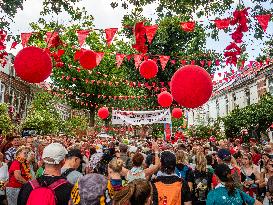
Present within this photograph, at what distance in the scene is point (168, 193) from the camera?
445cm

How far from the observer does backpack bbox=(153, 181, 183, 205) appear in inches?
174

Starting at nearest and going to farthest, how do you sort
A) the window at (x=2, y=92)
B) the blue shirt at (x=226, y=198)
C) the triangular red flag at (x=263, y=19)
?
1. the blue shirt at (x=226, y=198)
2. the triangular red flag at (x=263, y=19)
3. the window at (x=2, y=92)

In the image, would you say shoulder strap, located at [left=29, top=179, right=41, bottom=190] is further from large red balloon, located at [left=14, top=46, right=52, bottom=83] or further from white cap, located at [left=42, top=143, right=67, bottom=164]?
large red balloon, located at [left=14, top=46, right=52, bottom=83]

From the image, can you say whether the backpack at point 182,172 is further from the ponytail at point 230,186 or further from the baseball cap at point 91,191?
the baseball cap at point 91,191

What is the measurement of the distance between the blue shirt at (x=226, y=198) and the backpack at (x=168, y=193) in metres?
0.41

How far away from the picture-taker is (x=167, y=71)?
27.6 m

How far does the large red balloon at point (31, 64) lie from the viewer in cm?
670

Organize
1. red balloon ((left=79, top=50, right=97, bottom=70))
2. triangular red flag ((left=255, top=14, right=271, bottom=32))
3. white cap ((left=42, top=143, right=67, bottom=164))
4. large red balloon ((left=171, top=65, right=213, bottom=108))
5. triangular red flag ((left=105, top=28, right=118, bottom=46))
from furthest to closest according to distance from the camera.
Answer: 1. triangular red flag ((left=105, top=28, right=118, bottom=46))
2. red balloon ((left=79, top=50, right=97, bottom=70))
3. triangular red flag ((left=255, top=14, right=271, bottom=32))
4. large red balloon ((left=171, top=65, right=213, bottom=108))
5. white cap ((left=42, top=143, right=67, bottom=164))

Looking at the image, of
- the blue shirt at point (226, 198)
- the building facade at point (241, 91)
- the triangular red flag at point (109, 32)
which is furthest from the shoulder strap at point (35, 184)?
the building facade at point (241, 91)

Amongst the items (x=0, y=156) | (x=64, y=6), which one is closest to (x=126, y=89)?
(x=64, y=6)

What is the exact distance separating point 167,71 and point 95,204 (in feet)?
81.3

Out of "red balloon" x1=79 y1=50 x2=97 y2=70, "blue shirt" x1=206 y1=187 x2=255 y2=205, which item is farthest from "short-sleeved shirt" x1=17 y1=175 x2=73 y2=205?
"red balloon" x1=79 y1=50 x2=97 y2=70

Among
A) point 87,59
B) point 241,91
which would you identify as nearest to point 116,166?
point 87,59

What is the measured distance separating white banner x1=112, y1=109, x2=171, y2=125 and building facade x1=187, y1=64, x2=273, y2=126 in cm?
948
